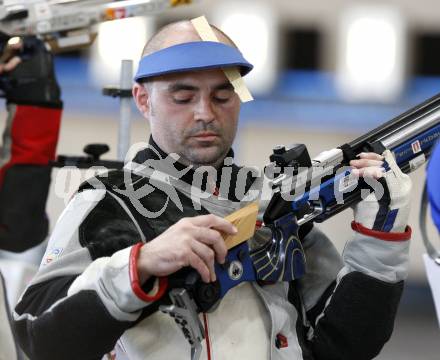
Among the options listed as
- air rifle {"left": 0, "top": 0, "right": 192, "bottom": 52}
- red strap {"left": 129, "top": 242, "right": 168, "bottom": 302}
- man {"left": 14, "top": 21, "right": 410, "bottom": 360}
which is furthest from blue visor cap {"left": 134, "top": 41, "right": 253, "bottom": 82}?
air rifle {"left": 0, "top": 0, "right": 192, "bottom": 52}

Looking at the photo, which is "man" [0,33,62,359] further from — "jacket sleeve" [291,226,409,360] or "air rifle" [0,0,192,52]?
"jacket sleeve" [291,226,409,360]

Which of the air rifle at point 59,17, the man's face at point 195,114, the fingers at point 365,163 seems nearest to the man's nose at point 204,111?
the man's face at point 195,114

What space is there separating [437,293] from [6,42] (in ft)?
4.74

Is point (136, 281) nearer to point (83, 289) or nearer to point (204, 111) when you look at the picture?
point (83, 289)

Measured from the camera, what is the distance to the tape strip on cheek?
1.48 m

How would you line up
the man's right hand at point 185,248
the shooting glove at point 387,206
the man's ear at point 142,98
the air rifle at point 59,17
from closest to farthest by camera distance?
the man's right hand at point 185,248 → the shooting glove at point 387,206 → the man's ear at point 142,98 → the air rifle at point 59,17

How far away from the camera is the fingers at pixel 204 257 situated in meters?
1.25

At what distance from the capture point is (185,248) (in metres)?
1.24

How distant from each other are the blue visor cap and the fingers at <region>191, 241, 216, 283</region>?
1.02 feet

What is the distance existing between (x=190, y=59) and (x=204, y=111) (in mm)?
77

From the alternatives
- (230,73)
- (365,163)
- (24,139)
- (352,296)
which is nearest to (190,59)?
(230,73)

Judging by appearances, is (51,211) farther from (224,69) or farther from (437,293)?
(437,293)

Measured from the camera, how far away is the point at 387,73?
4629 mm

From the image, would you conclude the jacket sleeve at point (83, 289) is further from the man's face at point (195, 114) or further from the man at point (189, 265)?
the man's face at point (195, 114)
